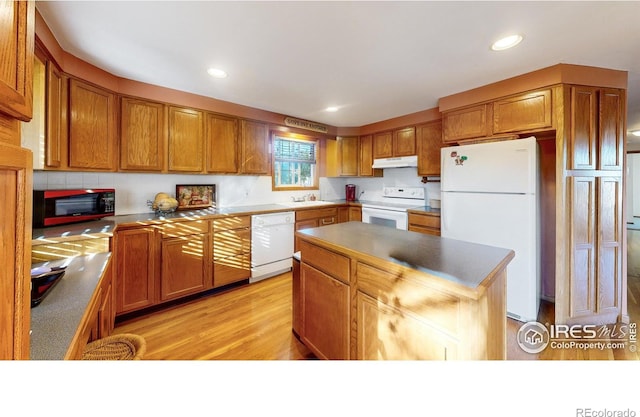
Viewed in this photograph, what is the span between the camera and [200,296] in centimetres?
277

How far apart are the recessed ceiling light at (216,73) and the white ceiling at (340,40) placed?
54mm

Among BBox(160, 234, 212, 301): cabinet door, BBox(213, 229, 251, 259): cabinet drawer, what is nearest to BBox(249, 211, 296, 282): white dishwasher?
BBox(213, 229, 251, 259): cabinet drawer

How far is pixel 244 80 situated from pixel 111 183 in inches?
68.8

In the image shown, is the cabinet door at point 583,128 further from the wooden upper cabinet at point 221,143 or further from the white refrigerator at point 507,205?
the wooden upper cabinet at point 221,143

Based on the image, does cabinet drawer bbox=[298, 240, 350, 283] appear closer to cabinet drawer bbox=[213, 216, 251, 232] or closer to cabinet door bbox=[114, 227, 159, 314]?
cabinet drawer bbox=[213, 216, 251, 232]

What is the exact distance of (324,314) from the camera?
1588mm

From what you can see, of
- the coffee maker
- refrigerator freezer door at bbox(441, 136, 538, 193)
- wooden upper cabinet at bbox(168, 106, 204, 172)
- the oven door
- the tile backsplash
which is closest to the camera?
refrigerator freezer door at bbox(441, 136, 538, 193)

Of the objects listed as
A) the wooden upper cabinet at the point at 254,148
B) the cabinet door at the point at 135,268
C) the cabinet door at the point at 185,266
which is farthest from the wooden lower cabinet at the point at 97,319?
the wooden upper cabinet at the point at 254,148

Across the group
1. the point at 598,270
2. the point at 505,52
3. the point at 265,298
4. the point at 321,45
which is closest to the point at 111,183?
the point at 265,298

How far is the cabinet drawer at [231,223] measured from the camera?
2.80 metres

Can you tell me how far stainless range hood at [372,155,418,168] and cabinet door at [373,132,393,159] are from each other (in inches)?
3.5

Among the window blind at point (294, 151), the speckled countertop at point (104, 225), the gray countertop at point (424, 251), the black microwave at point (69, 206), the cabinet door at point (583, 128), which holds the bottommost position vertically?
the gray countertop at point (424, 251)

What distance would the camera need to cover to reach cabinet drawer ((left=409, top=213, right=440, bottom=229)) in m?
3.02

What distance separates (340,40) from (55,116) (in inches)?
86.9
